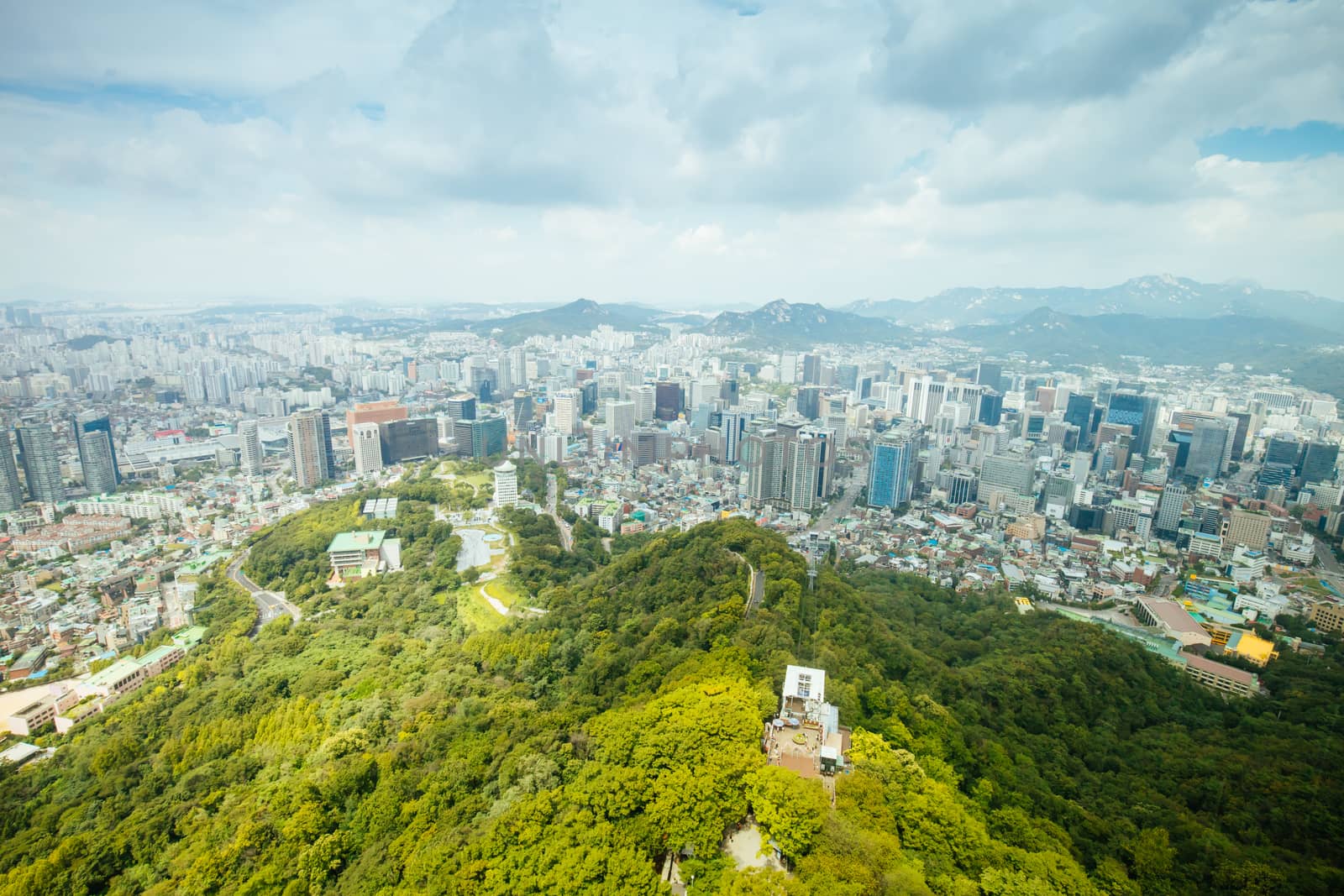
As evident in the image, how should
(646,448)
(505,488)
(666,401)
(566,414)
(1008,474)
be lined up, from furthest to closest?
(666,401) → (566,414) → (646,448) → (1008,474) → (505,488)

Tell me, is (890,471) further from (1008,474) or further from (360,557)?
(360,557)

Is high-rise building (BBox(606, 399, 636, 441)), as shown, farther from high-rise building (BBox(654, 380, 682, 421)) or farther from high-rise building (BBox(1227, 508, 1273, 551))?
high-rise building (BBox(1227, 508, 1273, 551))

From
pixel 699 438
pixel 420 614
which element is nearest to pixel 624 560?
pixel 420 614

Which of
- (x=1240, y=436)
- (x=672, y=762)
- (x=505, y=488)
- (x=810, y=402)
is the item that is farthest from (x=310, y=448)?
(x=1240, y=436)

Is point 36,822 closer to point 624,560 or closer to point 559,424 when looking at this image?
point 624,560

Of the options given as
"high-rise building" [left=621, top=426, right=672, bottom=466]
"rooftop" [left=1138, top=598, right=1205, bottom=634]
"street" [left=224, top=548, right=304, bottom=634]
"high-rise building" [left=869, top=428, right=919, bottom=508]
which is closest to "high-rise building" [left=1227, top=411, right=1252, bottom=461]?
"high-rise building" [left=869, top=428, right=919, bottom=508]

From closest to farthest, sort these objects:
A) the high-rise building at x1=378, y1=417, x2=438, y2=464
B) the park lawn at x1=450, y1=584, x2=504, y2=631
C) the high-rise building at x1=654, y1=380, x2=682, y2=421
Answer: the park lawn at x1=450, y1=584, x2=504, y2=631 < the high-rise building at x1=378, y1=417, x2=438, y2=464 < the high-rise building at x1=654, y1=380, x2=682, y2=421

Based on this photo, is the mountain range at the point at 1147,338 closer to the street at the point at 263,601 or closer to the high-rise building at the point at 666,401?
the high-rise building at the point at 666,401
